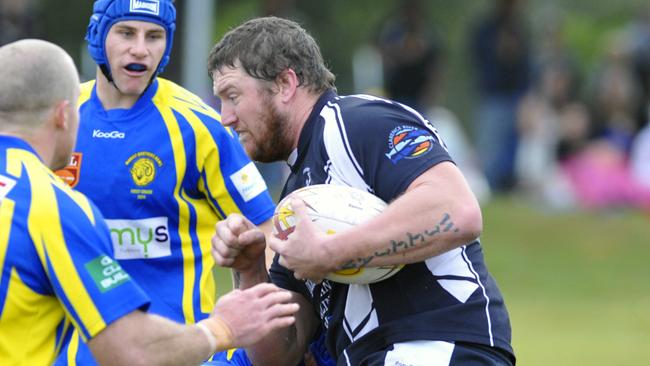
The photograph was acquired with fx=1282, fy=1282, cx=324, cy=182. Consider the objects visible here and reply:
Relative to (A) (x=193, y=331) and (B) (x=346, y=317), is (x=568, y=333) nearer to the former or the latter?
(B) (x=346, y=317)

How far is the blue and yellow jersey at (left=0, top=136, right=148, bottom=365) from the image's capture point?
418 cm

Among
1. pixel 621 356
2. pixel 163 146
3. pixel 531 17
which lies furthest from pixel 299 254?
pixel 531 17

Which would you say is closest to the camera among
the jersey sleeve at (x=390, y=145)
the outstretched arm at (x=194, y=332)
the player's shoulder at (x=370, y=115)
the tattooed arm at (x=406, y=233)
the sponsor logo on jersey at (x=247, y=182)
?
the outstretched arm at (x=194, y=332)

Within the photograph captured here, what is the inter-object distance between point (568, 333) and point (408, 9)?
500 cm

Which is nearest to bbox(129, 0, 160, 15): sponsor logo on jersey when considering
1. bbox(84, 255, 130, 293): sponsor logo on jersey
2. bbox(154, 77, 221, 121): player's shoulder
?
bbox(154, 77, 221, 121): player's shoulder

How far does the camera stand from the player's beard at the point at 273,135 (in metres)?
5.18

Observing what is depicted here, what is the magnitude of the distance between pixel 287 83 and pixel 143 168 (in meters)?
1.16

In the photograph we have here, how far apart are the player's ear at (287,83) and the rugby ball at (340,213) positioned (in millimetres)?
473

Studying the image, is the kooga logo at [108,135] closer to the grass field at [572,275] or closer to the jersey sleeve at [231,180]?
the jersey sleeve at [231,180]

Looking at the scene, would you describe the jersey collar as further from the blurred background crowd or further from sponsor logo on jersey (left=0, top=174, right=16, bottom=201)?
the blurred background crowd

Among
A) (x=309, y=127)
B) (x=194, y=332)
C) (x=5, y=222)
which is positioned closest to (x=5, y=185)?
(x=5, y=222)

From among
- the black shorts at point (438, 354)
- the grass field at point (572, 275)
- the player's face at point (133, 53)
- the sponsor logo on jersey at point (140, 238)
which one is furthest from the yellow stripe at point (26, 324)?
the grass field at point (572, 275)

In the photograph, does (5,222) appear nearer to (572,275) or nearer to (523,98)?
(572,275)

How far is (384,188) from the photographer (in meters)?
4.82
